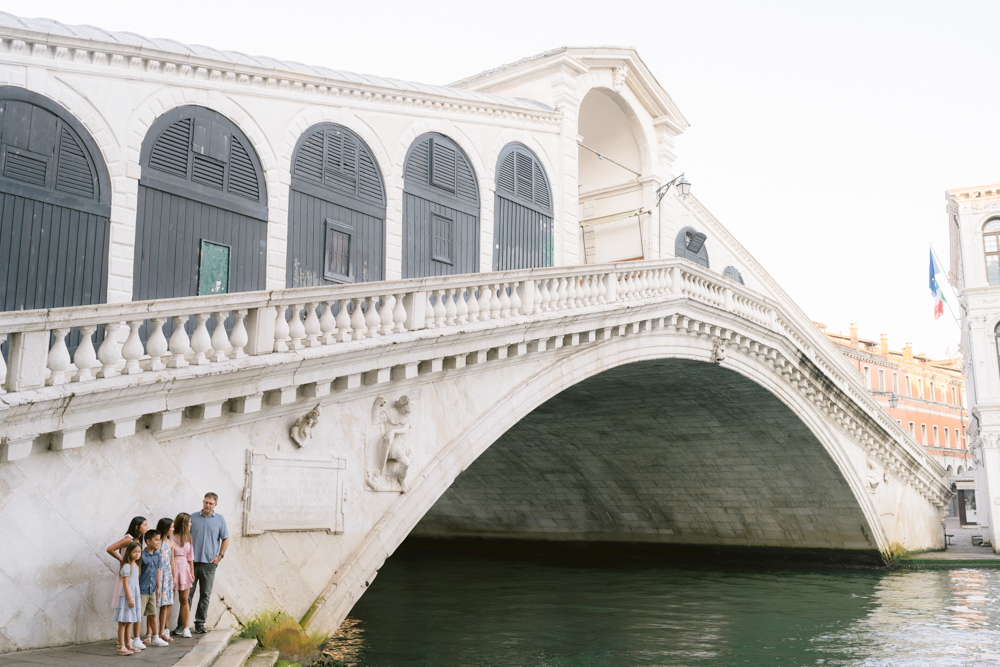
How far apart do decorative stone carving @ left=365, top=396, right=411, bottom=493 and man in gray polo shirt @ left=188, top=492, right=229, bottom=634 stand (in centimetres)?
226

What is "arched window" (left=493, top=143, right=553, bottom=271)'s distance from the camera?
14.3m

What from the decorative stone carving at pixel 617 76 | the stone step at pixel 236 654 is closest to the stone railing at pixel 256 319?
the stone step at pixel 236 654

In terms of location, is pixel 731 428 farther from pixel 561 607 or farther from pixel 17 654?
pixel 17 654

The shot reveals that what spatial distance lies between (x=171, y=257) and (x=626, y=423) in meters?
14.3

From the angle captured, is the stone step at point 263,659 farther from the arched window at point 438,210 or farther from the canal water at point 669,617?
the arched window at point 438,210

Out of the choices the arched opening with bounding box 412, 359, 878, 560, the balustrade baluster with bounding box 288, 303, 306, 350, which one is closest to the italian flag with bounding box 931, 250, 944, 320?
the arched opening with bounding box 412, 359, 878, 560

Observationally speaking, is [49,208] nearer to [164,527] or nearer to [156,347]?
[156,347]

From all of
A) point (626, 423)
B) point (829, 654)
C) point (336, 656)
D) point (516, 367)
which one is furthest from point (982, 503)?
point (336, 656)

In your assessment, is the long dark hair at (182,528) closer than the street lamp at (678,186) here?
Yes

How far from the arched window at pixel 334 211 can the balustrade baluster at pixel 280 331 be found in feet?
8.34

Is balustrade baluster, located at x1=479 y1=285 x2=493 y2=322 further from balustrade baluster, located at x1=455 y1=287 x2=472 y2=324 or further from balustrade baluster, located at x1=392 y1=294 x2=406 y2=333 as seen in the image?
balustrade baluster, located at x1=392 y1=294 x2=406 y2=333

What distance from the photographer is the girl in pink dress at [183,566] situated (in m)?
7.18

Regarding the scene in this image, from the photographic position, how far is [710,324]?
52.5ft

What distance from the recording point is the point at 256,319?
8211 millimetres
